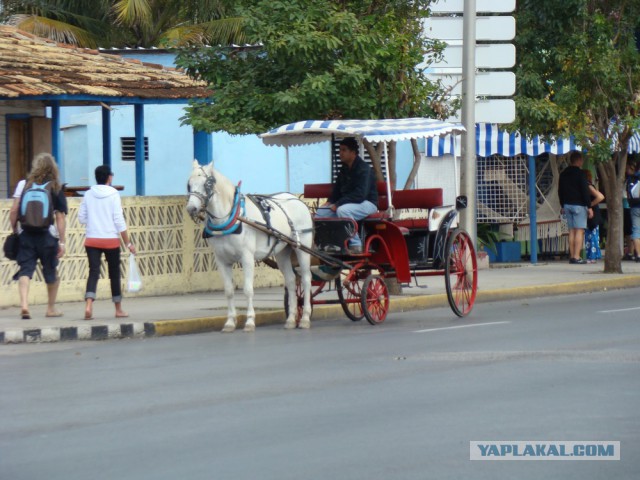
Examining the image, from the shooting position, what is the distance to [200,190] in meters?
14.2

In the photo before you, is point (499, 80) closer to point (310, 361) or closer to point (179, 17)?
point (310, 361)

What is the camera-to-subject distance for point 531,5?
22.9 m

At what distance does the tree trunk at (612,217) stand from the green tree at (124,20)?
53.5 feet

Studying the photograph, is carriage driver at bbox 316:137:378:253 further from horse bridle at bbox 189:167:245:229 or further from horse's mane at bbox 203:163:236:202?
horse bridle at bbox 189:167:245:229

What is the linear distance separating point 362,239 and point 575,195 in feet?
33.3

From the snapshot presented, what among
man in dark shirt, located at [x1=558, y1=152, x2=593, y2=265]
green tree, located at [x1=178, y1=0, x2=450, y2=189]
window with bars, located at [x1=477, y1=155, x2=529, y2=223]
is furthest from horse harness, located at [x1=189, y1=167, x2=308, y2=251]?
window with bars, located at [x1=477, y1=155, x2=529, y2=223]

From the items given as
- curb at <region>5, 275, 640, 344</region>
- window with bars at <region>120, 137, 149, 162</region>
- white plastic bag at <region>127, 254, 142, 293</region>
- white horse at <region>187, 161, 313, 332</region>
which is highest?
window with bars at <region>120, 137, 149, 162</region>

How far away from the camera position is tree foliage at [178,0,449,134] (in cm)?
1758

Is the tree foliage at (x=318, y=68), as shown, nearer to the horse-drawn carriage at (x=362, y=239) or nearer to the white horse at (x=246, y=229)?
the horse-drawn carriage at (x=362, y=239)

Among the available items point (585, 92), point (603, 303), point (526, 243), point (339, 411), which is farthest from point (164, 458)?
point (526, 243)

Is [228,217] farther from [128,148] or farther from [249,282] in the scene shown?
[128,148]

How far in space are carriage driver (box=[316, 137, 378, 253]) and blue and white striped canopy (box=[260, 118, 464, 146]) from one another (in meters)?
0.28

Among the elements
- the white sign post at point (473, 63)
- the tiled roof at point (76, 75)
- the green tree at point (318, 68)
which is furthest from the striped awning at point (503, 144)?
the tiled roof at point (76, 75)

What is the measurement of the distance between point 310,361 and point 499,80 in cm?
994
